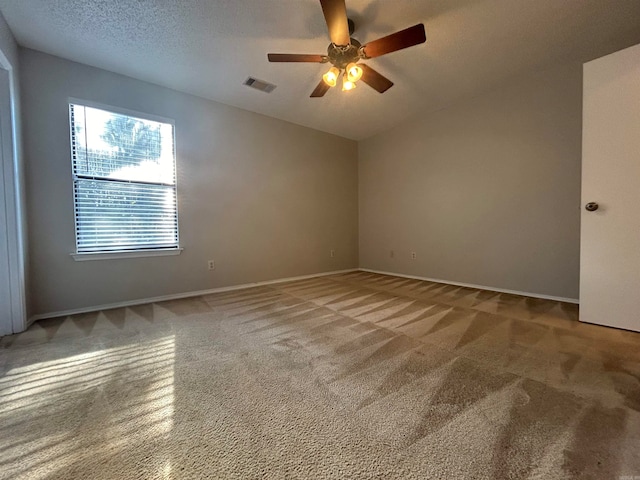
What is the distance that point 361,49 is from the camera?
2.03 m

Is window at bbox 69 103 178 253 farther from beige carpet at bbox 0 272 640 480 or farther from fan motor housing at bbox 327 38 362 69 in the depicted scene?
fan motor housing at bbox 327 38 362 69

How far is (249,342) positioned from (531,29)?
Result: 363 cm

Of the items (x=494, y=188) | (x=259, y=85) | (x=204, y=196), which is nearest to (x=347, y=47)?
(x=259, y=85)

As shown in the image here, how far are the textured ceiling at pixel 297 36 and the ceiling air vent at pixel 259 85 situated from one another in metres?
0.10

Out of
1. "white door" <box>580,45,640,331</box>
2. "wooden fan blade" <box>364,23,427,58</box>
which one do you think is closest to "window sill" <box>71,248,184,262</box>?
"wooden fan blade" <box>364,23,427,58</box>

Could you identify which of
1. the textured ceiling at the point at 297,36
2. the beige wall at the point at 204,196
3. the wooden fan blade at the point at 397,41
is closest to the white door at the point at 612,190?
the textured ceiling at the point at 297,36

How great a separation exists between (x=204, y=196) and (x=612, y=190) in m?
4.22

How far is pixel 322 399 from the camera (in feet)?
4.22

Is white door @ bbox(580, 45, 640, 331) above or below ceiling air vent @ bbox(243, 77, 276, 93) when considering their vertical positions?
below

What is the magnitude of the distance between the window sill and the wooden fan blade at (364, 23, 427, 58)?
3.03m

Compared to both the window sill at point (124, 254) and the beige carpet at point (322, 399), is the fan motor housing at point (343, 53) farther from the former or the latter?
the window sill at point (124, 254)

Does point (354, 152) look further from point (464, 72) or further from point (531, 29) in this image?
point (531, 29)

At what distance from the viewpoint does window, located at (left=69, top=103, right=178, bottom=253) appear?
270 centimetres

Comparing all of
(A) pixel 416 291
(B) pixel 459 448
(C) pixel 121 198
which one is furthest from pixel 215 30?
(A) pixel 416 291
